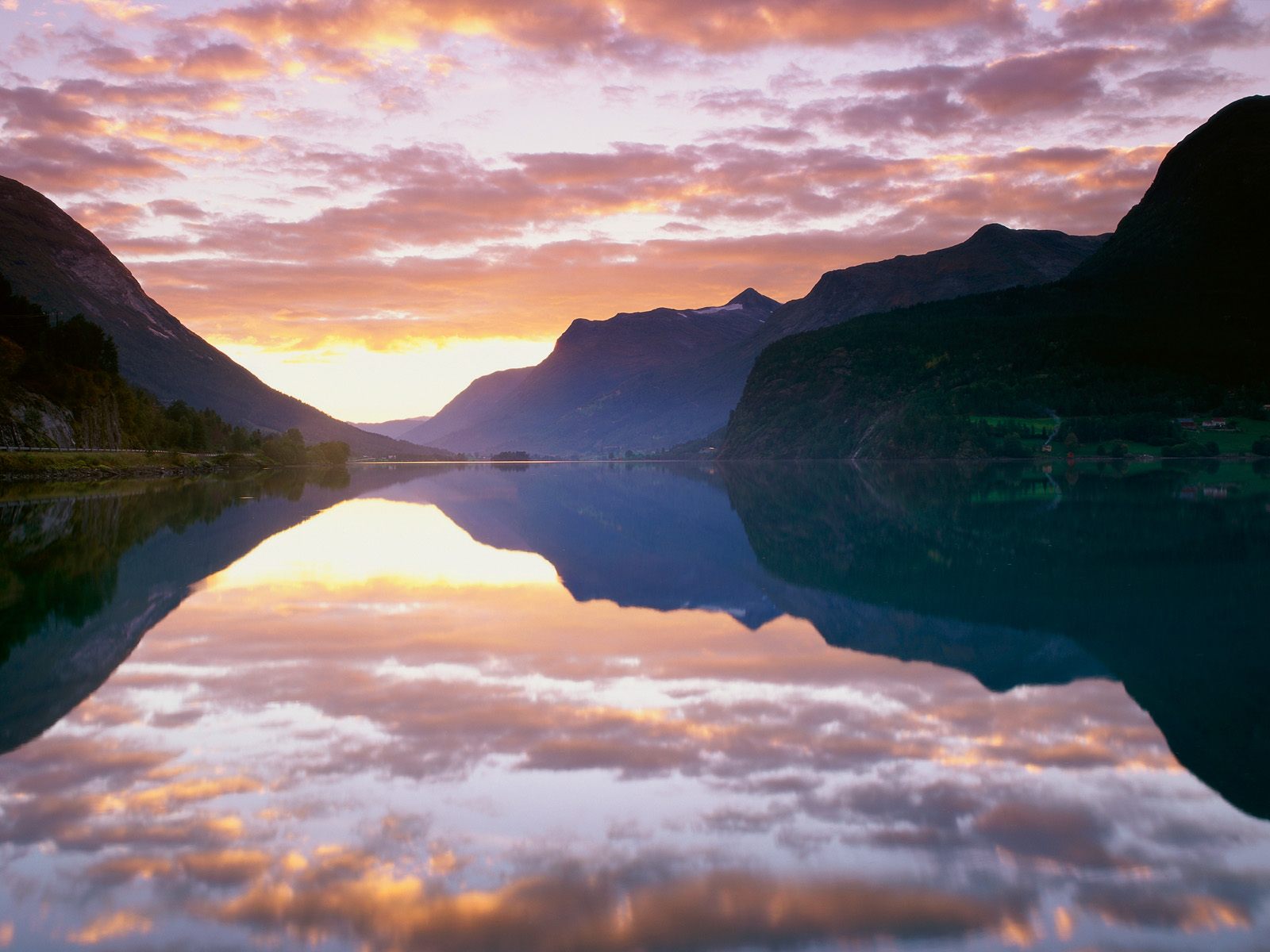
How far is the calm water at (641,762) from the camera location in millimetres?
7395

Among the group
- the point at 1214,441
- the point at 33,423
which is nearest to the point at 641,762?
the point at 33,423

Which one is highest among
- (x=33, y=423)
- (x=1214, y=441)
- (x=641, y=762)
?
(x=33, y=423)

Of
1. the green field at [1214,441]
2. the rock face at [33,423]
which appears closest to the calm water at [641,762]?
the rock face at [33,423]

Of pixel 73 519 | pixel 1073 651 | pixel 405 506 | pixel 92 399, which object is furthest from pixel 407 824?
pixel 92 399

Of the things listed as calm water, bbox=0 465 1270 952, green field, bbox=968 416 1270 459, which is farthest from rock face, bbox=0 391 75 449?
green field, bbox=968 416 1270 459

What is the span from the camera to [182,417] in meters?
168

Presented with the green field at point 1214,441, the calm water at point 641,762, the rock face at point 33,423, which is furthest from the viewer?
the green field at point 1214,441

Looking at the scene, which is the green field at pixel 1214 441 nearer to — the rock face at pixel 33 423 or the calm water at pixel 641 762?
the rock face at pixel 33 423

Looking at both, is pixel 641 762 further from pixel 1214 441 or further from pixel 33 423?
pixel 1214 441

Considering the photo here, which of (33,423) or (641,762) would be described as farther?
(33,423)

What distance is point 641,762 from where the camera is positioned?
10.8m

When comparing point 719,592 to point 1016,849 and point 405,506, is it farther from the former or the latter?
point 405,506

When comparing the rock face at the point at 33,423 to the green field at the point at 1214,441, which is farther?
the green field at the point at 1214,441

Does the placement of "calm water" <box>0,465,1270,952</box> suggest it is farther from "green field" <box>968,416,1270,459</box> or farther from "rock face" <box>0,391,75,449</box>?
"green field" <box>968,416,1270,459</box>
